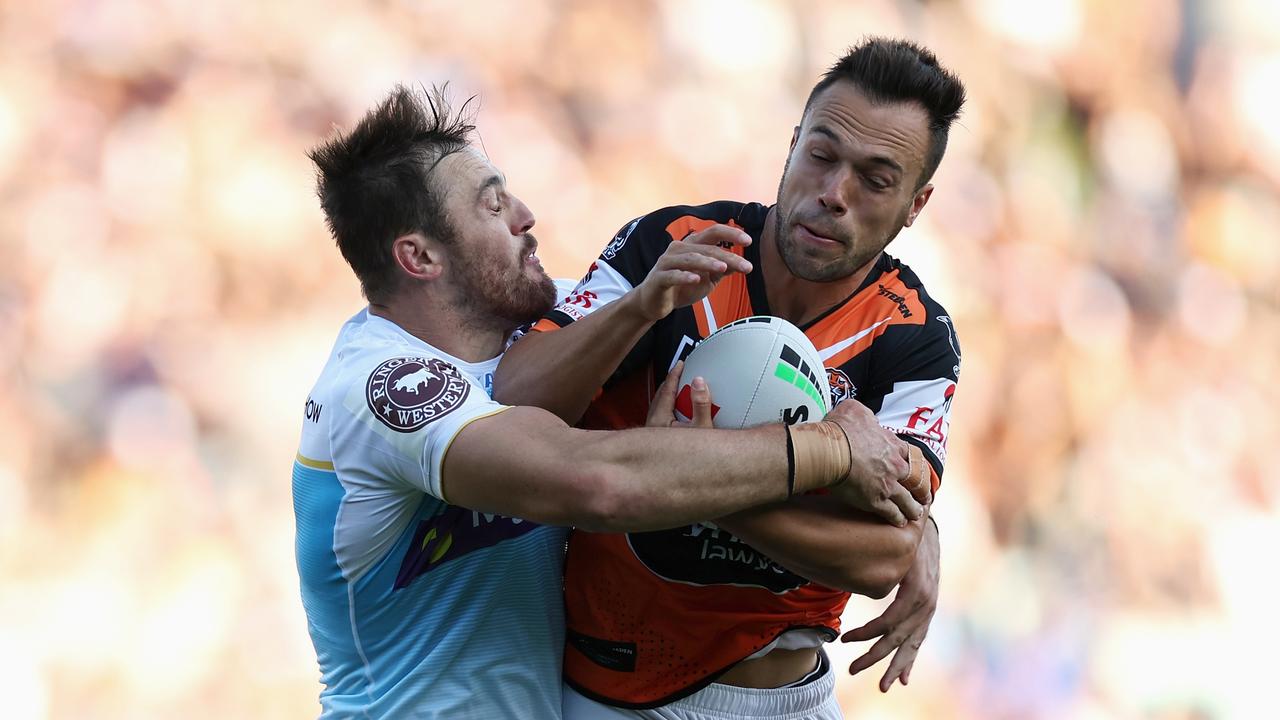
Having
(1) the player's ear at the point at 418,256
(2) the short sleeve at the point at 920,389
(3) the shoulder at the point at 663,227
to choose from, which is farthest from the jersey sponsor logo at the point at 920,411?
(1) the player's ear at the point at 418,256

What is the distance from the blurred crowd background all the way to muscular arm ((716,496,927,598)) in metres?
4.01

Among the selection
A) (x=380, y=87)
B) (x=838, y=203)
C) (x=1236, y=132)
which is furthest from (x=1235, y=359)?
(x=838, y=203)

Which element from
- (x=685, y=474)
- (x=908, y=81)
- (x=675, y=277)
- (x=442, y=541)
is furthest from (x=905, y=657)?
(x=908, y=81)

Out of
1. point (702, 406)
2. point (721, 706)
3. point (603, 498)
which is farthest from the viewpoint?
point (721, 706)

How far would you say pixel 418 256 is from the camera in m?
3.29

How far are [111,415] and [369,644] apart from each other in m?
3.43

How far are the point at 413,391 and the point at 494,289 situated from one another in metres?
0.55

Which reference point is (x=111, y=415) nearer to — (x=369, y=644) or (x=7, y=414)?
(x=7, y=414)

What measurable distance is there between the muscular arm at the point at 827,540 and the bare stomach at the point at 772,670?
45cm

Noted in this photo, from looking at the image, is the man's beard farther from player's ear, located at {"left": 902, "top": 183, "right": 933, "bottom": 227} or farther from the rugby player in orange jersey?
player's ear, located at {"left": 902, "top": 183, "right": 933, "bottom": 227}

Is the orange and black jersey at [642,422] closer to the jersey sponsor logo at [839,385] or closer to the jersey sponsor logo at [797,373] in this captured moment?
the jersey sponsor logo at [839,385]

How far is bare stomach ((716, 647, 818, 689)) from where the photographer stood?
3.26 m

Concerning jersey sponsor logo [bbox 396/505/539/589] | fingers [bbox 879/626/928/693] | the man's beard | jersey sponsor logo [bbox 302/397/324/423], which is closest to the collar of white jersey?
the man's beard

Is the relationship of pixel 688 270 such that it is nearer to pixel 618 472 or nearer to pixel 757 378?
pixel 757 378
